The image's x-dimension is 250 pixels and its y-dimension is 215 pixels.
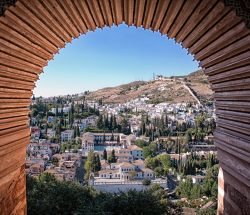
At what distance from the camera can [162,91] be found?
13400 centimetres

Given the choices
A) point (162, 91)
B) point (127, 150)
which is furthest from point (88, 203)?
point (162, 91)

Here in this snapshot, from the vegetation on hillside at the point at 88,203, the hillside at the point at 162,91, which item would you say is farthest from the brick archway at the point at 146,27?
the hillside at the point at 162,91

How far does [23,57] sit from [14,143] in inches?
41.0

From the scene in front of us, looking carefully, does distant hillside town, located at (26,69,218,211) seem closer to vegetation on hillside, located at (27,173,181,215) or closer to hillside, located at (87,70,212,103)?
vegetation on hillside, located at (27,173,181,215)

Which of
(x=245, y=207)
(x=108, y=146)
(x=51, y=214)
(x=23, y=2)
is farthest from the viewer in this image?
(x=108, y=146)

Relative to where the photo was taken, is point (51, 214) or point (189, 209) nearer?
point (51, 214)

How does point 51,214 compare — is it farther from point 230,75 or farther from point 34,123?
point 34,123

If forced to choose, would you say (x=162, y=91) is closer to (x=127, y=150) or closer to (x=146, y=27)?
(x=127, y=150)

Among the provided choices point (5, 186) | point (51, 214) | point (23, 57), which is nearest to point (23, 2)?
point (23, 57)

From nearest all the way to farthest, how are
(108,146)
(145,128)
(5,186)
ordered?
(5,186), (108,146), (145,128)

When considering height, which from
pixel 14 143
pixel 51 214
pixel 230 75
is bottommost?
pixel 51 214

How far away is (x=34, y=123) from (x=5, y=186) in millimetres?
78611

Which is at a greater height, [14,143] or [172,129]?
[14,143]

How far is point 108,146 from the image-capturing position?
71.8m
